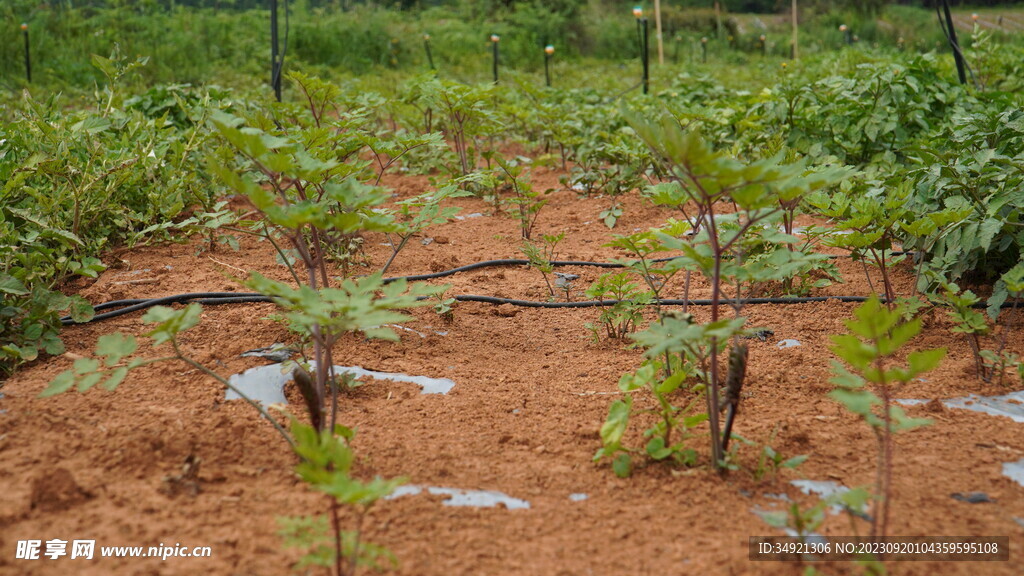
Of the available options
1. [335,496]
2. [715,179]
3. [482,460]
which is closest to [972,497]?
[715,179]

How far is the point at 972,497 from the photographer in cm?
159

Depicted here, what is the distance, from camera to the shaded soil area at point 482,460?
142cm

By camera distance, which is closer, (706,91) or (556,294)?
(556,294)

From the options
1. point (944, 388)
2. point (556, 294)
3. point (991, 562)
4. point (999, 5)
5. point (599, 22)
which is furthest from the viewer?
point (999, 5)

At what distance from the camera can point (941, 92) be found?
14.4 feet

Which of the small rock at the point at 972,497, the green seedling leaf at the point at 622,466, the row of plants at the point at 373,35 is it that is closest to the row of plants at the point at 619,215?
the green seedling leaf at the point at 622,466

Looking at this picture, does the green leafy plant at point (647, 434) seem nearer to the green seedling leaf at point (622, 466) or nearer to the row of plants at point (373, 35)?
the green seedling leaf at point (622, 466)

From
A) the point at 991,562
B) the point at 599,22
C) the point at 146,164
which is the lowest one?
the point at 991,562

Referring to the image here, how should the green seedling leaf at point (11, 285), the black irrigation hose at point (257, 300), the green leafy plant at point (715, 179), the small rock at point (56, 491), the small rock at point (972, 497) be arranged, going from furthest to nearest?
1. the black irrigation hose at point (257, 300)
2. the green seedling leaf at point (11, 285)
3. the small rock at point (972, 497)
4. the small rock at point (56, 491)
5. the green leafy plant at point (715, 179)

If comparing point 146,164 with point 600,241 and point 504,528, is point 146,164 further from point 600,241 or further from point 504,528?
point 504,528

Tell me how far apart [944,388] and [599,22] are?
14988mm

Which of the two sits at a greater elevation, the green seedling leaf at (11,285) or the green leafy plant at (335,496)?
the green seedling leaf at (11,285)

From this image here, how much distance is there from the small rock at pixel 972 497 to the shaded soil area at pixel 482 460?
0.02m

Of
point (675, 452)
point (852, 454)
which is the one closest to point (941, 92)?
point (852, 454)
